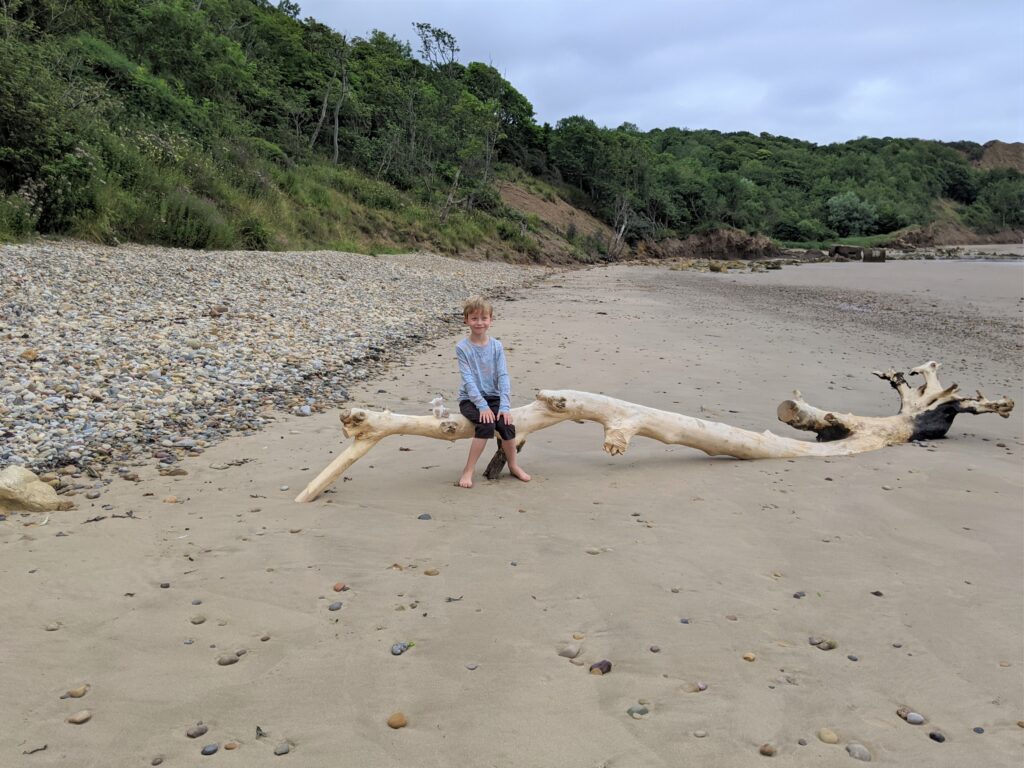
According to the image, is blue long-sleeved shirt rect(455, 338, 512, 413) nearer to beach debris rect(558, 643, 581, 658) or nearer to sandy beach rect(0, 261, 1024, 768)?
sandy beach rect(0, 261, 1024, 768)

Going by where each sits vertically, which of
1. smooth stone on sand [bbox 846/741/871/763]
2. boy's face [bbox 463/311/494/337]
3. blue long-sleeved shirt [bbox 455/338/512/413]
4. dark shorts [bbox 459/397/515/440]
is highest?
boy's face [bbox 463/311/494/337]

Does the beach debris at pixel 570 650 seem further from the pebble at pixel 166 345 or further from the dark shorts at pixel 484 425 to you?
the pebble at pixel 166 345

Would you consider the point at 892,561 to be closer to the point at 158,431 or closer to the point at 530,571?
the point at 530,571

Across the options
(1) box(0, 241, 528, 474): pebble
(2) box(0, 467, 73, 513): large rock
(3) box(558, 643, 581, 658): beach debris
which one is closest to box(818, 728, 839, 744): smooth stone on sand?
(3) box(558, 643, 581, 658): beach debris

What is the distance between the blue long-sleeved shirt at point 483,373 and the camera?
4727 mm

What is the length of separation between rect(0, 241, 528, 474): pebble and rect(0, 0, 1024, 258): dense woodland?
2190mm

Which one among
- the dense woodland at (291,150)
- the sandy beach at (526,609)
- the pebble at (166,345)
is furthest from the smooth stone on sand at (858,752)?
the dense woodland at (291,150)

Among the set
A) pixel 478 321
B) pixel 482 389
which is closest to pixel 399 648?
pixel 482 389

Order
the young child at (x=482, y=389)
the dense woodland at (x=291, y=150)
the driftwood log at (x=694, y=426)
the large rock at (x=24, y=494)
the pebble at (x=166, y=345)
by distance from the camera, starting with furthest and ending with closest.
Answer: the dense woodland at (x=291, y=150), the pebble at (x=166, y=345), the young child at (x=482, y=389), the driftwood log at (x=694, y=426), the large rock at (x=24, y=494)

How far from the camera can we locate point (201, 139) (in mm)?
21891

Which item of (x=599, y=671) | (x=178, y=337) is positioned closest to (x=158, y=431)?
(x=178, y=337)

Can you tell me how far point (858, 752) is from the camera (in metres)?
2.14

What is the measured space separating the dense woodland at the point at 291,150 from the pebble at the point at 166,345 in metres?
2.19

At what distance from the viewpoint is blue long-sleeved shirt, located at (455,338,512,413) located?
186 inches
